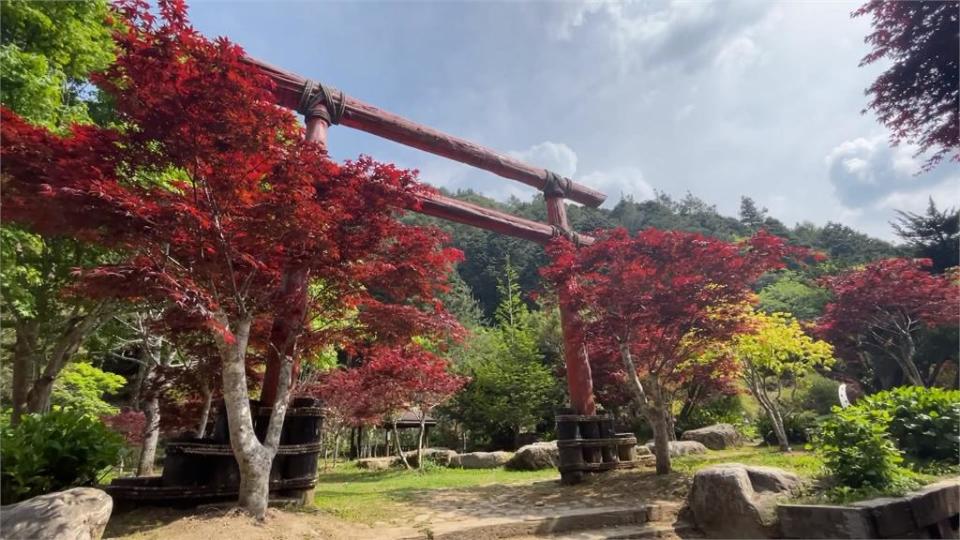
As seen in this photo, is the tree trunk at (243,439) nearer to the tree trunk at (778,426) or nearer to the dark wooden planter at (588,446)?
the dark wooden planter at (588,446)

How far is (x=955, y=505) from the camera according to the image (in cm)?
377

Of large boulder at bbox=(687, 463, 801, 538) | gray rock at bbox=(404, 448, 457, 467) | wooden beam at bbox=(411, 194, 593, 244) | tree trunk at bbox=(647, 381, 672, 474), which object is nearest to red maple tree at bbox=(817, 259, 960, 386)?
wooden beam at bbox=(411, 194, 593, 244)

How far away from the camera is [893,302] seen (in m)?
11.0

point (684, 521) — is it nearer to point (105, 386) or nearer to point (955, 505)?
point (955, 505)

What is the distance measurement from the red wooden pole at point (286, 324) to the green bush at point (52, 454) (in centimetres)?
129

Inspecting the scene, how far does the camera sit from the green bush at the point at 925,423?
5043mm

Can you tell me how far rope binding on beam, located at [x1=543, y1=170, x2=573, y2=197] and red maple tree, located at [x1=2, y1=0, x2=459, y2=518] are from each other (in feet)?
18.0

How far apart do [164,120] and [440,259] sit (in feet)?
8.45

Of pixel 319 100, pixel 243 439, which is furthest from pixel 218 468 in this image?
pixel 319 100

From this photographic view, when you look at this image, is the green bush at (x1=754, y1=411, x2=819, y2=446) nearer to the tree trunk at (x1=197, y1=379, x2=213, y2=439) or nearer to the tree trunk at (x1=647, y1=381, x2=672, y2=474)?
the tree trunk at (x1=647, y1=381, x2=672, y2=474)

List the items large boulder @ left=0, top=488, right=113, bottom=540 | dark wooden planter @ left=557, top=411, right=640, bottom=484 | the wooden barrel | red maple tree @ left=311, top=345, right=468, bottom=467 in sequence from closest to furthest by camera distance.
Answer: large boulder @ left=0, top=488, right=113, bottom=540 < dark wooden planter @ left=557, top=411, right=640, bottom=484 < the wooden barrel < red maple tree @ left=311, top=345, right=468, bottom=467

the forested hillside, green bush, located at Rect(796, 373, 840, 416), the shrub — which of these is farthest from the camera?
the forested hillside

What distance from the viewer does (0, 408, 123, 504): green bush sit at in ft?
11.2

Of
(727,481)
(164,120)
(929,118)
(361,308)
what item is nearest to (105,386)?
(361,308)
